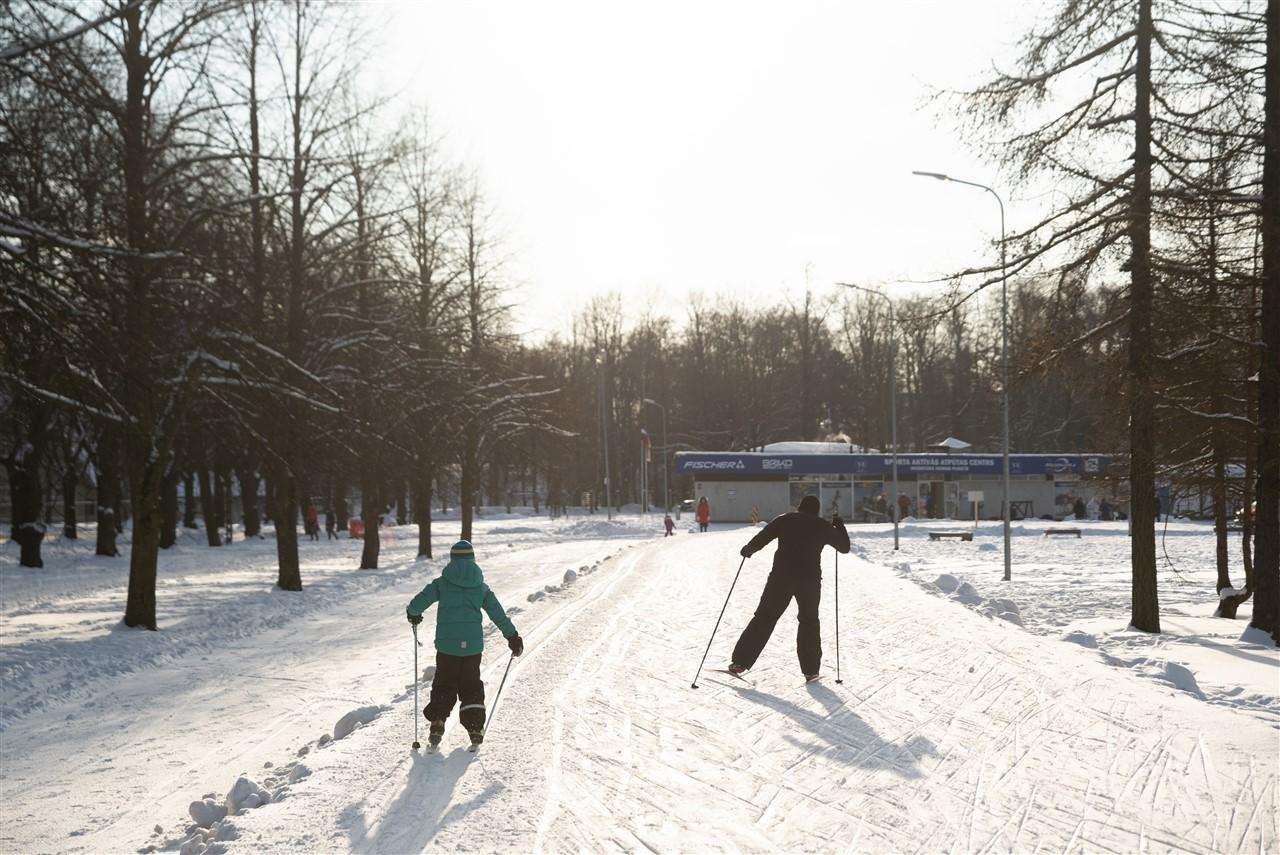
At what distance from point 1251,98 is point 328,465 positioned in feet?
55.2

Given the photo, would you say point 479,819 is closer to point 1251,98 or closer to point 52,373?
point 52,373

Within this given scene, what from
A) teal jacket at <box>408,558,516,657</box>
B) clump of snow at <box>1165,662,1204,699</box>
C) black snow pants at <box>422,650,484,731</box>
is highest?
teal jacket at <box>408,558,516,657</box>

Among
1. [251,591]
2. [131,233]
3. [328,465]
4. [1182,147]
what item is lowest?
[251,591]

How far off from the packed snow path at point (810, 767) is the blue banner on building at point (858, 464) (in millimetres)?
46083

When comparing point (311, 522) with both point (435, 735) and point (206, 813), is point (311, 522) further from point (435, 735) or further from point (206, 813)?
point (206, 813)

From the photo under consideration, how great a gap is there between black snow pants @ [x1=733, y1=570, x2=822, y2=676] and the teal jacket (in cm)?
312

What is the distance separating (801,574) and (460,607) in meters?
3.66

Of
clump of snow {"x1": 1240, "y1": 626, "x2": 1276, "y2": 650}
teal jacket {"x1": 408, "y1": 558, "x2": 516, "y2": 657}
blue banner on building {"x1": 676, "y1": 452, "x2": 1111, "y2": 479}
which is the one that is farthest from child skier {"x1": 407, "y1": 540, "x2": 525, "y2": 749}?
blue banner on building {"x1": 676, "y1": 452, "x2": 1111, "y2": 479}

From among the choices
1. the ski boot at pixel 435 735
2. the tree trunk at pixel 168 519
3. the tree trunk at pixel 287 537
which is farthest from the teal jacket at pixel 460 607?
the tree trunk at pixel 168 519

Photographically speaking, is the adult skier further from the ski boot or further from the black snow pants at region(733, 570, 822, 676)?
the ski boot

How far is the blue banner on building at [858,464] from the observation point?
191 feet

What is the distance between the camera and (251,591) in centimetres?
2316

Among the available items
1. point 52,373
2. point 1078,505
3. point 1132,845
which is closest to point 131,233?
point 52,373

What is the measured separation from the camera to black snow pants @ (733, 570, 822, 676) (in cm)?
1037
